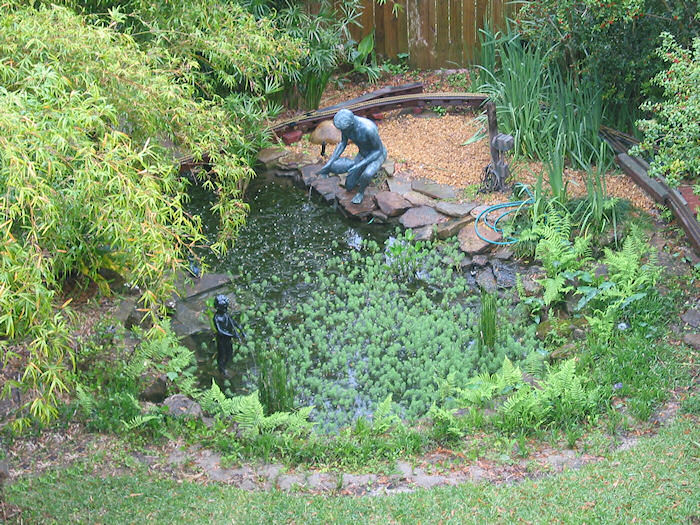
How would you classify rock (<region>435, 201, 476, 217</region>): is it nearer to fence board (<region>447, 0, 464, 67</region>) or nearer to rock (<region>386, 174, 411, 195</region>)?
rock (<region>386, 174, 411, 195</region>)

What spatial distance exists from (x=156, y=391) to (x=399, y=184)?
4248 mm

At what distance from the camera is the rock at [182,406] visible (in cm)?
578

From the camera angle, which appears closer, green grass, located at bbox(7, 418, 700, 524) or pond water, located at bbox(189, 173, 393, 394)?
green grass, located at bbox(7, 418, 700, 524)

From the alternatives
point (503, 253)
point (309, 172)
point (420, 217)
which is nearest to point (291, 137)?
point (309, 172)

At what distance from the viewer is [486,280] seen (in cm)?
776

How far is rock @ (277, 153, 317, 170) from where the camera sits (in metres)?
10.1

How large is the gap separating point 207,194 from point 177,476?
5.20 meters

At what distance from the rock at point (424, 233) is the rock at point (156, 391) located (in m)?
3.38

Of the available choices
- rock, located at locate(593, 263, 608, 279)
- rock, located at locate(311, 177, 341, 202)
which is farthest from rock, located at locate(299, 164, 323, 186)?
rock, located at locate(593, 263, 608, 279)

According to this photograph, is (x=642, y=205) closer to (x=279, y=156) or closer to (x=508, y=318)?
(x=508, y=318)

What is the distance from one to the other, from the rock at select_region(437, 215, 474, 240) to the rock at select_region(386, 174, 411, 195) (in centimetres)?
90

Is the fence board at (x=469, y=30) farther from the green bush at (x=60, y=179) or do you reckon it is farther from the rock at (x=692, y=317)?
the green bush at (x=60, y=179)

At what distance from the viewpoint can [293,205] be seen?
31.1ft

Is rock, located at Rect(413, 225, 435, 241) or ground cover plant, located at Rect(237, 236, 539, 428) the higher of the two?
rock, located at Rect(413, 225, 435, 241)
